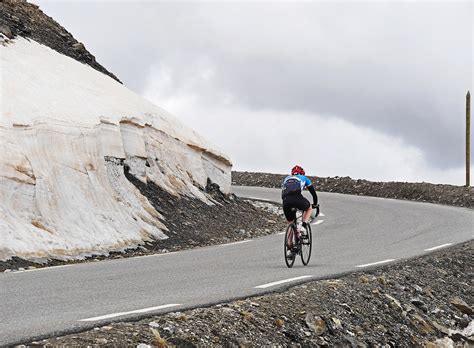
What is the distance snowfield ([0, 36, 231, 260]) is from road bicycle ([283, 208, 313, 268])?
4.83 metres

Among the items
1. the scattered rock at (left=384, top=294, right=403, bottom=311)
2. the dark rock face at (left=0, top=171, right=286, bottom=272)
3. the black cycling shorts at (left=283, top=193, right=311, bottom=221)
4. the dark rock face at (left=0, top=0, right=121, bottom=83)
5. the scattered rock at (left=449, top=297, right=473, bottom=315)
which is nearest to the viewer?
the scattered rock at (left=384, top=294, right=403, bottom=311)

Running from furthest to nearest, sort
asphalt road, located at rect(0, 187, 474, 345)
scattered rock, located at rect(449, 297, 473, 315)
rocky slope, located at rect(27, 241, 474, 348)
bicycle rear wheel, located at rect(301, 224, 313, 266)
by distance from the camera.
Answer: bicycle rear wheel, located at rect(301, 224, 313, 266) → scattered rock, located at rect(449, 297, 473, 315) → asphalt road, located at rect(0, 187, 474, 345) → rocky slope, located at rect(27, 241, 474, 348)

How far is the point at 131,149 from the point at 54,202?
14.6ft

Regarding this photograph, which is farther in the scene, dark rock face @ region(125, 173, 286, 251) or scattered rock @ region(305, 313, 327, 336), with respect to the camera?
dark rock face @ region(125, 173, 286, 251)

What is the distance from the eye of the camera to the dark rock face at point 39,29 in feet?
74.7

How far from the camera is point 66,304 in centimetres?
870

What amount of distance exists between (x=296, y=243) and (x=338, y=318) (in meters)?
3.32

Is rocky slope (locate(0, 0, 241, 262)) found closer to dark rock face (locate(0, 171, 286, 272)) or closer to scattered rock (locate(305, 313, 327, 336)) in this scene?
dark rock face (locate(0, 171, 286, 272))

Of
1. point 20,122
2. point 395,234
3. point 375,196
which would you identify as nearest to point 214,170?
point 395,234

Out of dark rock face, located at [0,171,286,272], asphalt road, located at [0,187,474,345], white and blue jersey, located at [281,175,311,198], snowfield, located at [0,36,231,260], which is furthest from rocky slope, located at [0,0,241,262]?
white and blue jersey, located at [281,175,311,198]

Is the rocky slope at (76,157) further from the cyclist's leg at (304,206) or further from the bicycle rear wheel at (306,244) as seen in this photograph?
the cyclist's leg at (304,206)

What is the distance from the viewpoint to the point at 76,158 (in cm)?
1777

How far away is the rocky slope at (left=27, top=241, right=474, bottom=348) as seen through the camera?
299 inches

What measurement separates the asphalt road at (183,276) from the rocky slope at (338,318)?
35cm
